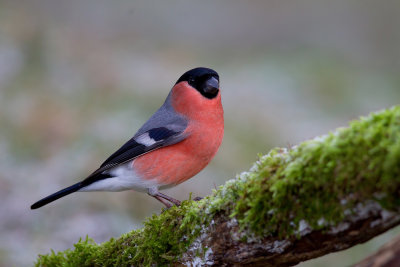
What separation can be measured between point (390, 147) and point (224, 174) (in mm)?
6049

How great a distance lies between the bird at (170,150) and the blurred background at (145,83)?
0.55 m

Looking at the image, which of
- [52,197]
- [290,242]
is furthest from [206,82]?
[290,242]

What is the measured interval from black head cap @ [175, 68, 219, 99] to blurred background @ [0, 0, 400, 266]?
977mm

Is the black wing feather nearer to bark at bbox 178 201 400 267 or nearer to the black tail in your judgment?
the black tail

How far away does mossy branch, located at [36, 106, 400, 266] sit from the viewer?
234 cm

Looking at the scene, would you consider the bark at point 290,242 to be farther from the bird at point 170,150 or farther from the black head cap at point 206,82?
the black head cap at point 206,82

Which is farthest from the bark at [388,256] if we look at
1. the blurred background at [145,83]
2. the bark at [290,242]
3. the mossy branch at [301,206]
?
the blurred background at [145,83]

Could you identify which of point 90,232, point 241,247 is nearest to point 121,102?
point 90,232

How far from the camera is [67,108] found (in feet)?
29.7

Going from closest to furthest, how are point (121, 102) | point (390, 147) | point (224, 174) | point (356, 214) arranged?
point (390, 147) < point (356, 214) < point (224, 174) < point (121, 102)

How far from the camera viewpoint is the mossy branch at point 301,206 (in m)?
2.34

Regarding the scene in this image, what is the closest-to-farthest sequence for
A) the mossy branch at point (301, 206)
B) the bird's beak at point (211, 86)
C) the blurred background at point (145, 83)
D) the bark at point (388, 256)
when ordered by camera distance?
the bark at point (388, 256), the mossy branch at point (301, 206), the bird's beak at point (211, 86), the blurred background at point (145, 83)

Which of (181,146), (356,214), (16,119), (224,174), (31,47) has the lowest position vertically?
(356,214)

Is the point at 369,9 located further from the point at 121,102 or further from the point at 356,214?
the point at 356,214
